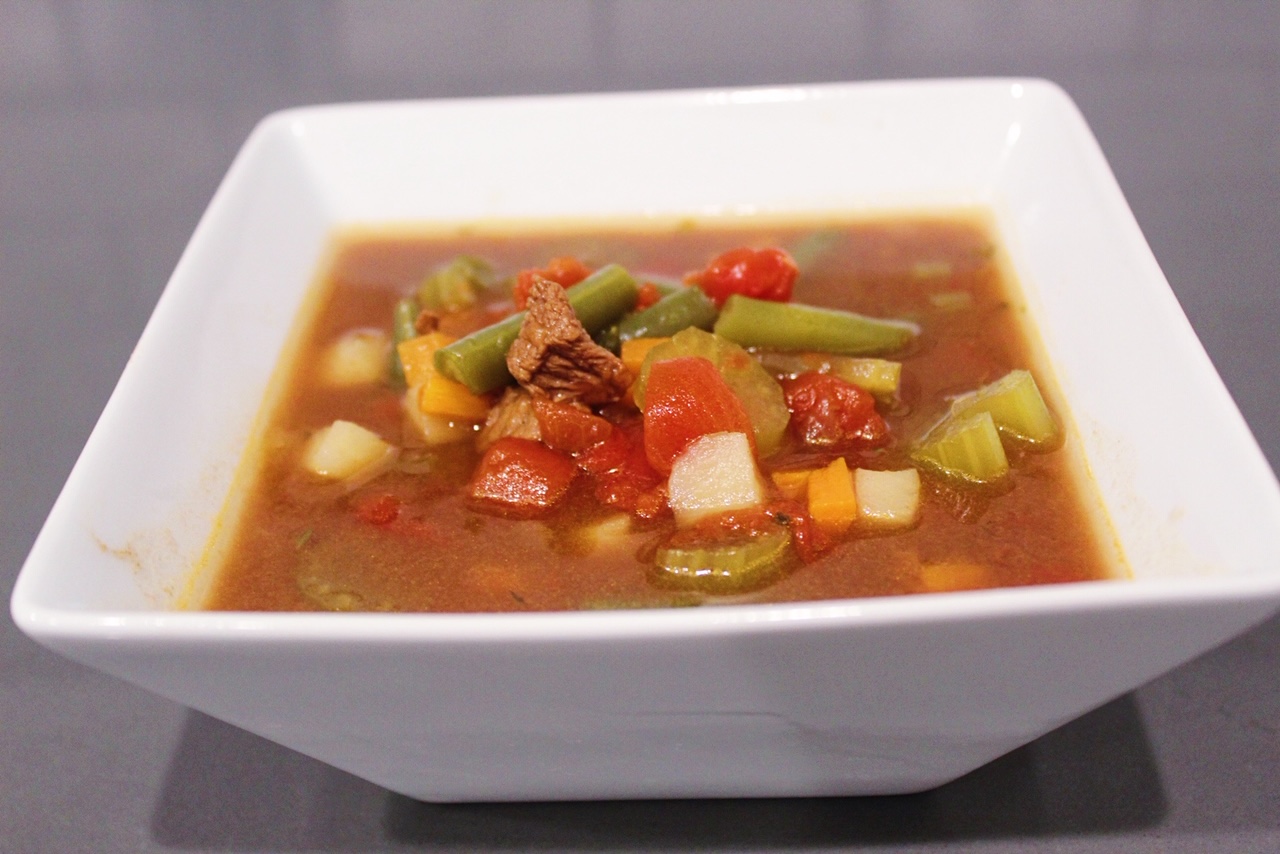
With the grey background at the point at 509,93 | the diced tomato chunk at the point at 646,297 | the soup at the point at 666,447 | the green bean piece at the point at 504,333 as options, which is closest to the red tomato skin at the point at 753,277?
the soup at the point at 666,447

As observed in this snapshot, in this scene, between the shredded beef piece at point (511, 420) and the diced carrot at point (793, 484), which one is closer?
the diced carrot at point (793, 484)

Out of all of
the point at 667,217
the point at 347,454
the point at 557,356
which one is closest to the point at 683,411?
the point at 557,356

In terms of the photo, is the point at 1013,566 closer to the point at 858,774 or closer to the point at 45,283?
the point at 858,774

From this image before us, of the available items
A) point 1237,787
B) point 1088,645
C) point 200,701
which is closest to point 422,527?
point 200,701

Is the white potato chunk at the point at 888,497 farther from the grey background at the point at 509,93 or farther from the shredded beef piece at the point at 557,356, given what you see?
the shredded beef piece at the point at 557,356

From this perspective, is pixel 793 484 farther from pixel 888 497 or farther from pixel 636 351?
pixel 636 351

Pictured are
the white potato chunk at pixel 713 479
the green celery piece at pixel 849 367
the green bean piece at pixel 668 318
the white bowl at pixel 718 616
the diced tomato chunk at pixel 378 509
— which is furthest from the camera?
the green bean piece at pixel 668 318

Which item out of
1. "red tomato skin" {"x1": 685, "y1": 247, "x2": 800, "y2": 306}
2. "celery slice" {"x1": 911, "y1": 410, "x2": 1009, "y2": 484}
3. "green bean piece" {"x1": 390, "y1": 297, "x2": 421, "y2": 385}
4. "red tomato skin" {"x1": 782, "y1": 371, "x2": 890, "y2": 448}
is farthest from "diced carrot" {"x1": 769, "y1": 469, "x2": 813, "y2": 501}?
"green bean piece" {"x1": 390, "y1": 297, "x2": 421, "y2": 385}
